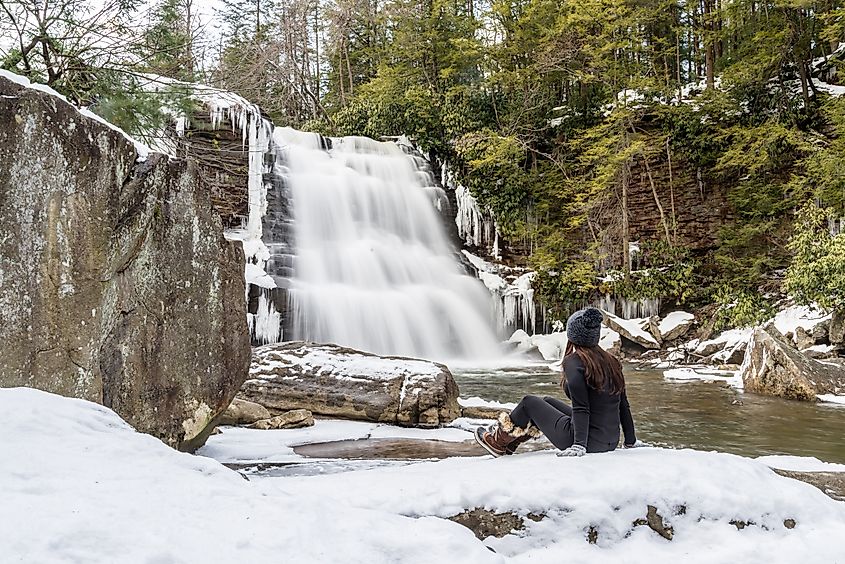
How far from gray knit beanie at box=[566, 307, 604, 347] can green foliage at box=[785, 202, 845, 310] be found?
902 cm

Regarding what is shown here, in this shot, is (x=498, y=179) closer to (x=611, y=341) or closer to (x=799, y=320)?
(x=611, y=341)

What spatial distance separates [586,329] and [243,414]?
3783 mm

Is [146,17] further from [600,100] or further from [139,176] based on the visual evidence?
[600,100]

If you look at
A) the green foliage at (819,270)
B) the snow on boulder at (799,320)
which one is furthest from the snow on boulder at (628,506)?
the snow on boulder at (799,320)

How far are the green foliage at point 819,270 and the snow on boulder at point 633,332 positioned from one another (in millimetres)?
2997

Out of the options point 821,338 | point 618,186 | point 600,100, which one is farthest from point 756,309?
point 600,100

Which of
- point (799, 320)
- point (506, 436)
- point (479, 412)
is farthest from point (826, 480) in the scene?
point (799, 320)

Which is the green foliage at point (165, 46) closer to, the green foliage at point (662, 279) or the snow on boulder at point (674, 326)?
the snow on boulder at point (674, 326)

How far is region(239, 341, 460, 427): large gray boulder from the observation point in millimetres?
6078

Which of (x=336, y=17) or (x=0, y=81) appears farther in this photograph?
(x=336, y=17)

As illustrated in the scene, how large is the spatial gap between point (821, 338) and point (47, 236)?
11.8 m

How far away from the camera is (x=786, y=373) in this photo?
27.0ft

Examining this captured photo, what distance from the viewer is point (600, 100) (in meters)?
18.6

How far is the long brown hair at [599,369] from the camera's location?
3355mm
